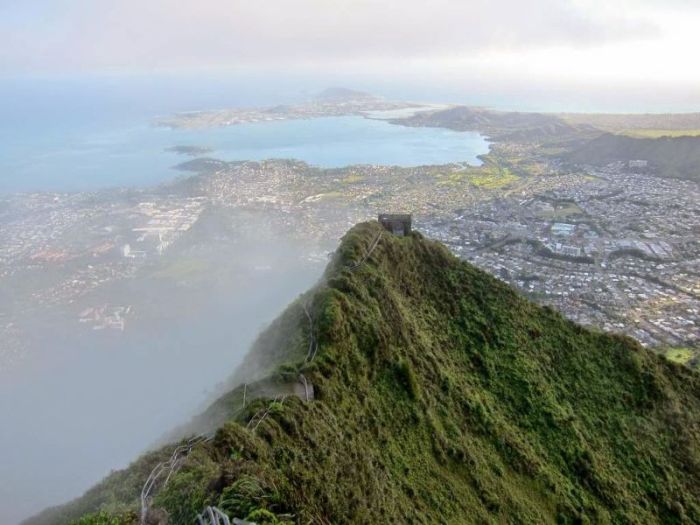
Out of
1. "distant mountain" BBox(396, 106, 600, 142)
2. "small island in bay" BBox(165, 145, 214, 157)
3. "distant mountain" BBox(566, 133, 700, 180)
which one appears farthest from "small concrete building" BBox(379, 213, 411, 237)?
"distant mountain" BBox(396, 106, 600, 142)

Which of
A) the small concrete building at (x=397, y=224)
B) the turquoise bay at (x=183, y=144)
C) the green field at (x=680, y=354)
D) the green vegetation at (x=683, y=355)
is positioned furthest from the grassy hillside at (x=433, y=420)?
the turquoise bay at (x=183, y=144)

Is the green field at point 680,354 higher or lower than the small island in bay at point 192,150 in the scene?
lower

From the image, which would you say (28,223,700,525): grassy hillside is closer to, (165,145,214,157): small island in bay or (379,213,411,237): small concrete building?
(379,213,411,237): small concrete building

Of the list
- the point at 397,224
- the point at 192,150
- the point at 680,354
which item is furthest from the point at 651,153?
the point at 192,150

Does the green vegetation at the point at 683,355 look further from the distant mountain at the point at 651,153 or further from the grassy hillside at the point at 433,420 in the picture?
the distant mountain at the point at 651,153

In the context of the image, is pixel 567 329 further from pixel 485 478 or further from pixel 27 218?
pixel 27 218

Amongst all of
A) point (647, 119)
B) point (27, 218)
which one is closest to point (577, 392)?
point (27, 218)

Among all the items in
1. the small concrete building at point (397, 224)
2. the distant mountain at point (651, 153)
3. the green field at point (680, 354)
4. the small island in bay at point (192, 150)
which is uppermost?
the distant mountain at point (651, 153)
